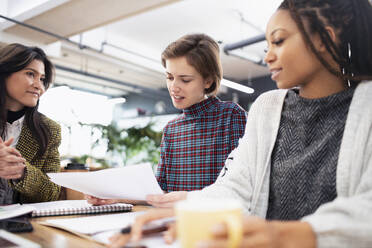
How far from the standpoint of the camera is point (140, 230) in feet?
2.01

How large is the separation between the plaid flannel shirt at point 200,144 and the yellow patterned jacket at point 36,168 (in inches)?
21.9

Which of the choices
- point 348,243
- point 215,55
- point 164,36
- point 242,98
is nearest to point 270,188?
point 348,243

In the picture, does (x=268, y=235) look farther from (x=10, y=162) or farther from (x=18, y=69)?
(x=18, y=69)

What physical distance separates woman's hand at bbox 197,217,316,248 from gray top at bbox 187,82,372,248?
1.1 inches

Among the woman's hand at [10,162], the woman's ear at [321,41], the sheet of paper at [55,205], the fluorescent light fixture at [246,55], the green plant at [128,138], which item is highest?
the fluorescent light fixture at [246,55]

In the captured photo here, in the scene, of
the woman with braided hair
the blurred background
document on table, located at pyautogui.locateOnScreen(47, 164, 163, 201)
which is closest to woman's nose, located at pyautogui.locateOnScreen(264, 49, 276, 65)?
the woman with braided hair

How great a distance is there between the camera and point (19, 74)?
191 cm

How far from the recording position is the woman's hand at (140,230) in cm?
60

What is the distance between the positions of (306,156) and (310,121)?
115mm

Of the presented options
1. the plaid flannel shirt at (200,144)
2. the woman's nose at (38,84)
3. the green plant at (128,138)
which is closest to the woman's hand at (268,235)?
the plaid flannel shirt at (200,144)

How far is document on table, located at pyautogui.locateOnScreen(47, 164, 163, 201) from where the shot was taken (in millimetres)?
967

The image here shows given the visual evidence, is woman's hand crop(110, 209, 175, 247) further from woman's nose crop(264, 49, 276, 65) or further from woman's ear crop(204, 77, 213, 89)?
woman's ear crop(204, 77, 213, 89)

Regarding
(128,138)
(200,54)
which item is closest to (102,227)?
(200,54)

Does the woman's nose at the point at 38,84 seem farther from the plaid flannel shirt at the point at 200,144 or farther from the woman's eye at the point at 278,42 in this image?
the woman's eye at the point at 278,42
